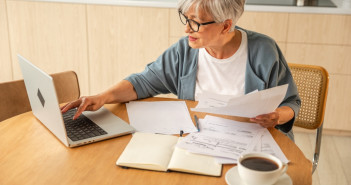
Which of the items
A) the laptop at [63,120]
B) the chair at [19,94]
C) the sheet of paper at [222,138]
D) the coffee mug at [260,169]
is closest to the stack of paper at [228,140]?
the sheet of paper at [222,138]

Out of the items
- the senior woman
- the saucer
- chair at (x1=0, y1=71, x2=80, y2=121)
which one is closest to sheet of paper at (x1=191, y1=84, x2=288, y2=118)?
the senior woman

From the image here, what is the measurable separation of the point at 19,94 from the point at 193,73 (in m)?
0.76

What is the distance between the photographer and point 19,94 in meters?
1.80

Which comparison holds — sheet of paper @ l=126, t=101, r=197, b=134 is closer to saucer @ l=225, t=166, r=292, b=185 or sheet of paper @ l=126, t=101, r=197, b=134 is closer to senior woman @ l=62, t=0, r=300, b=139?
senior woman @ l=62, t=0, r=300, b=139

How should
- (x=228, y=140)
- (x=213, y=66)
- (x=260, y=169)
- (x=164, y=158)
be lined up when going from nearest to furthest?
(x=260, y=169)
(x=164, y=158)
(x=228, y=140)
(x=213, y=66)

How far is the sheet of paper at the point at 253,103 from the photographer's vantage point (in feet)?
4.22

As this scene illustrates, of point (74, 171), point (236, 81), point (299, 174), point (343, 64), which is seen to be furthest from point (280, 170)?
point (343, 64)

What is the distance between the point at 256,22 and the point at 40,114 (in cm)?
202

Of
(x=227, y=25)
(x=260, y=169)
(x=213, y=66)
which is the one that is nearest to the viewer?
(x=260, y=169)

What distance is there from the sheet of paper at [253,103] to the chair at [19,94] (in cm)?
83

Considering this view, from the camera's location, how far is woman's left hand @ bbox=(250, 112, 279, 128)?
55.2 inches

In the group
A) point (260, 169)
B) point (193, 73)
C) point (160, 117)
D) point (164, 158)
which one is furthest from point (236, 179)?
point (193, 73)

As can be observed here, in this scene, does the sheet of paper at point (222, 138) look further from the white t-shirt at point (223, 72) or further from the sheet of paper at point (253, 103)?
the white t-shirt at point (223, 72)

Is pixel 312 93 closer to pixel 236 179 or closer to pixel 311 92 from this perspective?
pixel 311 92
